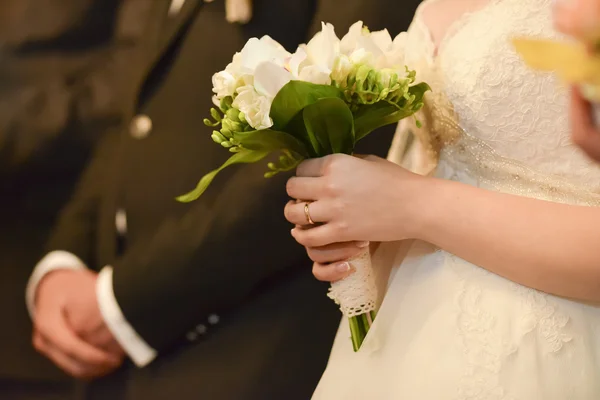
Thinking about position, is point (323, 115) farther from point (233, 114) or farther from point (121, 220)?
point (121, 220)

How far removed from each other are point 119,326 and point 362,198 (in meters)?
0.54

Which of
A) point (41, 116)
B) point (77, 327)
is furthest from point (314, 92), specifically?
point (41, 116)

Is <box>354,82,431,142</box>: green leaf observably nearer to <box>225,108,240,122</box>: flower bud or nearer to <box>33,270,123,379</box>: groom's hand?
<box>225,108,240,122</box>: flower bud

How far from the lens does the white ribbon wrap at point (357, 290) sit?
772mm

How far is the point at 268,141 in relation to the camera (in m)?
0.71

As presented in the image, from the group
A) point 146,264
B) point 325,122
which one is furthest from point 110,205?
point 325,122

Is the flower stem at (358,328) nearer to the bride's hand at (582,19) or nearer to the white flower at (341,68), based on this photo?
the white flower at (341,68)

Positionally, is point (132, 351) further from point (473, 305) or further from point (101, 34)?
point (101, 34)

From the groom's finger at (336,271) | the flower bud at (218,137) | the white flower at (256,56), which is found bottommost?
the groom's finger at (336,271)

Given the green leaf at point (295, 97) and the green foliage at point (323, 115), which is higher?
the green leaf at point (295, 97)

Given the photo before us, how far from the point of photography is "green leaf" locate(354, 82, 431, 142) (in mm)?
702

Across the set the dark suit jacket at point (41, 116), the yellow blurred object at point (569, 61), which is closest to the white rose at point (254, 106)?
the yellow blurred object at point (569, 61)

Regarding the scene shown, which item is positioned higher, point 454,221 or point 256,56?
point 256,56

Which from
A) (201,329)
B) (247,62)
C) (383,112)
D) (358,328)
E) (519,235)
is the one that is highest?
(247,62)
